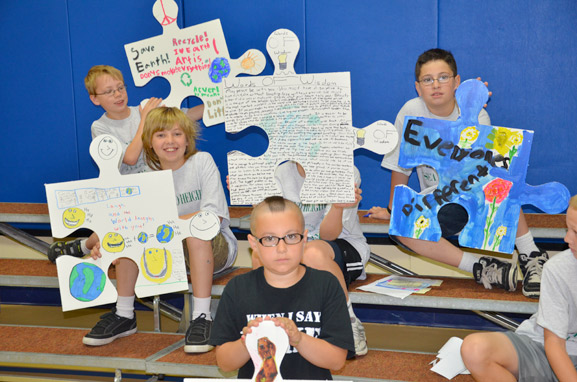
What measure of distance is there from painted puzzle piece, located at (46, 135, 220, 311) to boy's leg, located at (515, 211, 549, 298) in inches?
58.0

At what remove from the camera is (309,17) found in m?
3.54

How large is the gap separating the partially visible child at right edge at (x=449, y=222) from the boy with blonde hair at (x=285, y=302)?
3.04 feet

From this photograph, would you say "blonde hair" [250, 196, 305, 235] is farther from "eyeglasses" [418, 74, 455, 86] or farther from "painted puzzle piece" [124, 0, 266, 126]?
"painted puzzle piece" [124, 0, 266, 126]

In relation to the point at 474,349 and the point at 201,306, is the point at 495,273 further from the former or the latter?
the point at 201,306

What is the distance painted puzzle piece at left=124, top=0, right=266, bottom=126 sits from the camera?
11.0 feet

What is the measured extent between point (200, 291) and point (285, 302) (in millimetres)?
986

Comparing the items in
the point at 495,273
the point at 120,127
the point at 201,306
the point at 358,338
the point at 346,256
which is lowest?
the point at 358,338

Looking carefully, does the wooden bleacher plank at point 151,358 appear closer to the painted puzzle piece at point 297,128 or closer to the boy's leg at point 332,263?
the boy's leg at point 332,263

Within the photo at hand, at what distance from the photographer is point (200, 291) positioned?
270 cm

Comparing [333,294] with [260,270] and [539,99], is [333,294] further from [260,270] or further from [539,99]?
[539,99]

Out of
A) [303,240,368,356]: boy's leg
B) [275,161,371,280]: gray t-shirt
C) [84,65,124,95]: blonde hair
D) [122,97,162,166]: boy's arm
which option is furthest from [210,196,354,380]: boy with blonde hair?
[84,65,124,95]: blonde hair

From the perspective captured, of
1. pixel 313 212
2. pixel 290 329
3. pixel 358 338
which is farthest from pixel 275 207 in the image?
pixel 358 338

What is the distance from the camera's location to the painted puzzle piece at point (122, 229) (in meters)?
2.65

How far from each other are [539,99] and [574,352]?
1.60m
